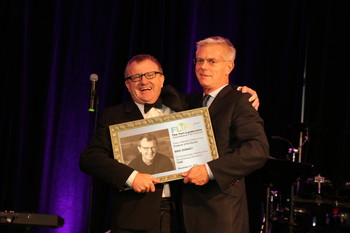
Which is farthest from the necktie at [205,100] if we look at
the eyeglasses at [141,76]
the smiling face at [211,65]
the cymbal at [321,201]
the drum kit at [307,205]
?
the cymbal at [321,201]

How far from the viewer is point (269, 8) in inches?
193

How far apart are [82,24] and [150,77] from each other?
247 cm

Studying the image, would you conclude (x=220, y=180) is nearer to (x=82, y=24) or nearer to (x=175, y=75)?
(x=175, y=75)

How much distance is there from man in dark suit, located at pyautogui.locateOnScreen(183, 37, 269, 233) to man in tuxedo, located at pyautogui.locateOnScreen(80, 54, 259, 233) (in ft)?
0.53

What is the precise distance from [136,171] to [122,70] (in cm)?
252

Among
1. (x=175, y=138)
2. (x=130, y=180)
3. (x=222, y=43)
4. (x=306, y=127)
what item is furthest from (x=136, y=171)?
(x=306, y=127)

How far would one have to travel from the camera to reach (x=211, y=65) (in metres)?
2.59

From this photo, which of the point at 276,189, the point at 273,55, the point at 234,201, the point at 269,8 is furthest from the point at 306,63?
the point at 234,201

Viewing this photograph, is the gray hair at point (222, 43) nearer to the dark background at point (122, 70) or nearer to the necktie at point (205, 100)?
the necktie at point (205, 100)

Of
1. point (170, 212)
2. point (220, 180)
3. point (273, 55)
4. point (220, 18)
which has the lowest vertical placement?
point (170, 212)

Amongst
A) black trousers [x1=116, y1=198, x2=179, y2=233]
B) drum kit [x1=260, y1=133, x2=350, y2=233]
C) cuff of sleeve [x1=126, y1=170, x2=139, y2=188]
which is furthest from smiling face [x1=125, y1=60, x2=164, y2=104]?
drum kit [x1=260, y1=133, x2=350, y2=233]

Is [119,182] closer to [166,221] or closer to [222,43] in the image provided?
[166,221]

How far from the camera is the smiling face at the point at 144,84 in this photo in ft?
8.61

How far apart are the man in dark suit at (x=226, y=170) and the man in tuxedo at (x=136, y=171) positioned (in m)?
0.16
